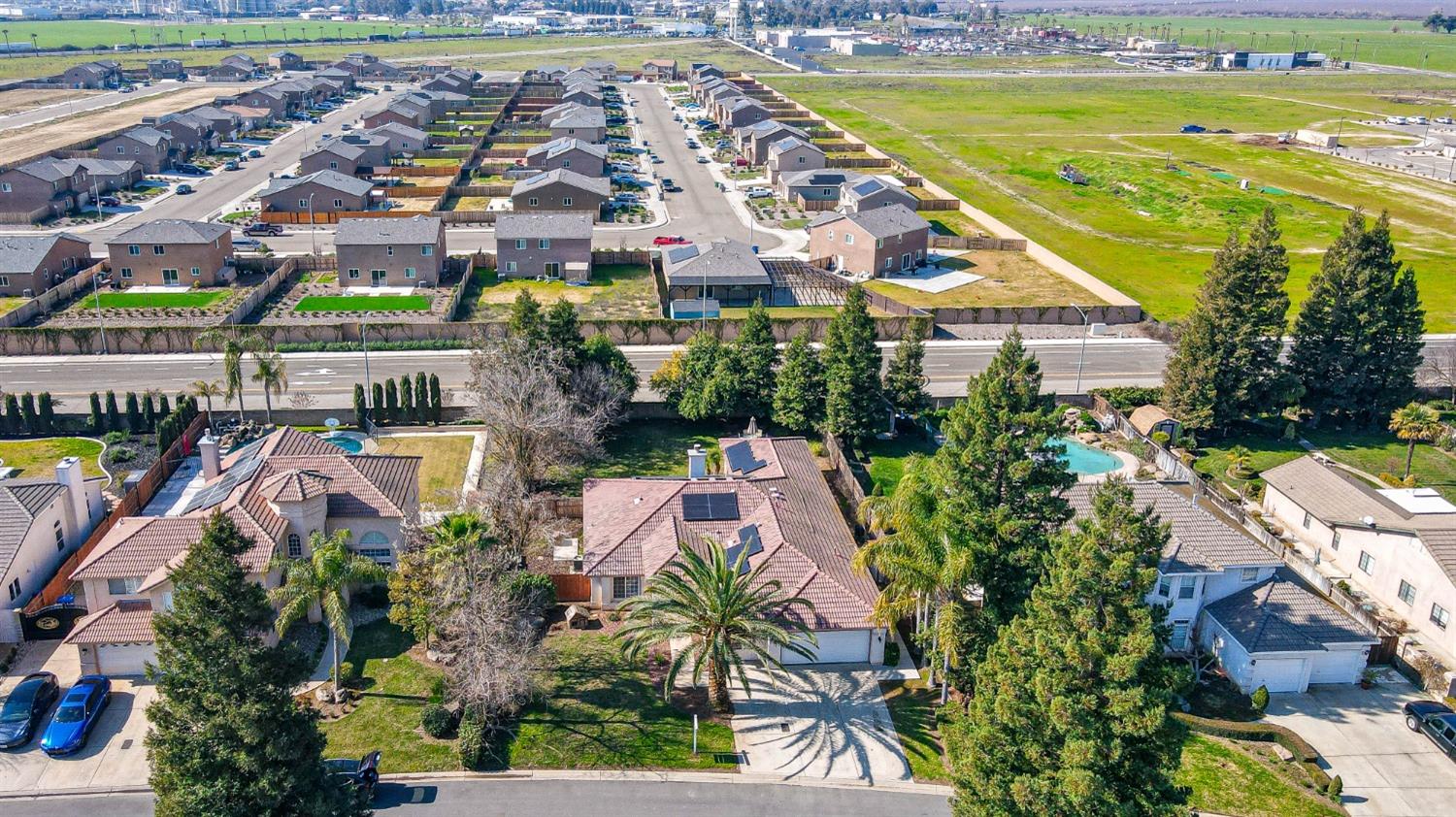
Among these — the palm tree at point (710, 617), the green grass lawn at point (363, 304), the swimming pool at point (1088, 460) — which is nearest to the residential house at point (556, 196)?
the green grass lawn at point (363, 304)

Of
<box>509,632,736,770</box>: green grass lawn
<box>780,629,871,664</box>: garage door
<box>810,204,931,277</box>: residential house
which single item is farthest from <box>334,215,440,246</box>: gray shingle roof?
<box>780,629,871,664</box>: garage door

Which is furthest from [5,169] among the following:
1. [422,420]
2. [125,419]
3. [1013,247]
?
[1013,247]

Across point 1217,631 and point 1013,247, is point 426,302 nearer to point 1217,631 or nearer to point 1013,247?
point 1013,247

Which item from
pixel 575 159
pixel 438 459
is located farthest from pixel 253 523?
pixel 575 159

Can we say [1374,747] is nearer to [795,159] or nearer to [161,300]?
[161,300]

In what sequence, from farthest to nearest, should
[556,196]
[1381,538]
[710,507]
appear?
[556,196]
[1381,538]
[710,507]

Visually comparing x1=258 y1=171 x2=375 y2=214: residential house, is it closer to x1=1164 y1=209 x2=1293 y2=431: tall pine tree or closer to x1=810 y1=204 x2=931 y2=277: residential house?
x1=810 y1=204 x2=931 y2=277: residential house
